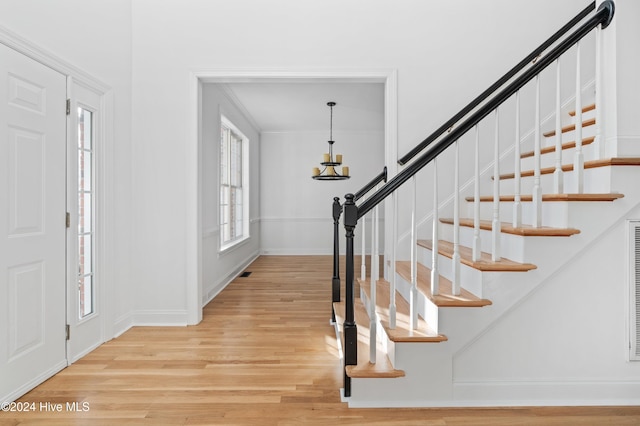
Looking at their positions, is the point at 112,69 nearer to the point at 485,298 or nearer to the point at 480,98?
the point at 480,98

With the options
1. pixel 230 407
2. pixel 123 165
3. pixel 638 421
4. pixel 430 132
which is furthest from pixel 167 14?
pixel 638 421

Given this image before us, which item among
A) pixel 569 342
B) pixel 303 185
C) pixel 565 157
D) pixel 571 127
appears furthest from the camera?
pixel 303 185

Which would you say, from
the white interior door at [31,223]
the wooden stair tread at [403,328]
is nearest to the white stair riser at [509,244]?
the wooden stair tread at [403,328]

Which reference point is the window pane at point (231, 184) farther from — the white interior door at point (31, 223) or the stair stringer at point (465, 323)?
the stair stringer at point (465, 323)

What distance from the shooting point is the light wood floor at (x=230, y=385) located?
2.03 m

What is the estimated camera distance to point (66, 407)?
2.14 m

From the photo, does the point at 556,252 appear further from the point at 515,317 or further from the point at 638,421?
the point at 638,421

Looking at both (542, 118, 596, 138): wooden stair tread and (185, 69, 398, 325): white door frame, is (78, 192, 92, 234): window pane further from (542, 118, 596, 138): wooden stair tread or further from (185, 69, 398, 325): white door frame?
(542, 118, 596, 138): wooden stair tread

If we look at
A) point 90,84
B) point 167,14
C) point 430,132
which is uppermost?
point 167,14

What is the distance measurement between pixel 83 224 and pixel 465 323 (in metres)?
2.74

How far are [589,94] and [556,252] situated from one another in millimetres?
2080

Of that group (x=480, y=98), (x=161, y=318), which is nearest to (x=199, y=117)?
(x=161, y=318)

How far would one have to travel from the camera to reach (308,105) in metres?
6.54

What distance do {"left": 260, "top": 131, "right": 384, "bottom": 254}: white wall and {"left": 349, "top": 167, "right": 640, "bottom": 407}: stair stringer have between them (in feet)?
21.3
